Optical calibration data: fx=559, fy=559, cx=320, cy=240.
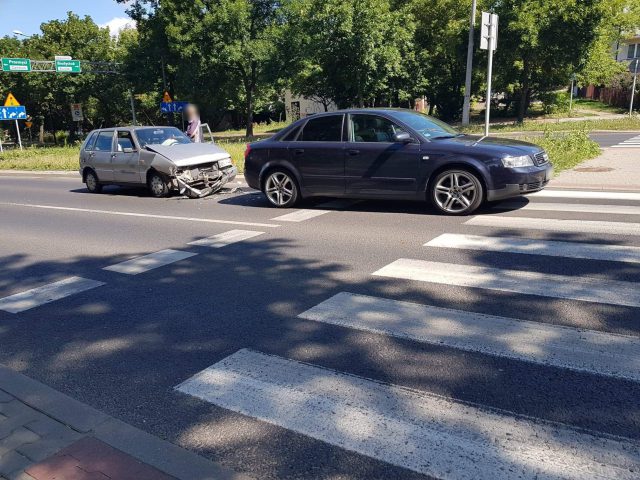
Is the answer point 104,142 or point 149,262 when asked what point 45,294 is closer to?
point 149,262

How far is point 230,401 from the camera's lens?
11.6 feet

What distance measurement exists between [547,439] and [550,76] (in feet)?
109

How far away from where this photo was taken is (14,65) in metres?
31.7

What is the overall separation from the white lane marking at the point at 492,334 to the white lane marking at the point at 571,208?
4.75 metres

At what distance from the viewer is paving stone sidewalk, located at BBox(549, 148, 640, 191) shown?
34.2 ft

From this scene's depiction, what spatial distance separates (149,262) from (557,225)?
17.8ft

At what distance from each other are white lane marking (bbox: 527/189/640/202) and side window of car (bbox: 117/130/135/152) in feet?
29.7

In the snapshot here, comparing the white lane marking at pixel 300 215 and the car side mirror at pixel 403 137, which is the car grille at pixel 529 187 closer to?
the car side mirror at pixel 403 137

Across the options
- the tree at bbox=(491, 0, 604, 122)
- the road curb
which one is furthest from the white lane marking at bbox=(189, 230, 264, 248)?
the tree at bbox=(491, 0, 604, 122)

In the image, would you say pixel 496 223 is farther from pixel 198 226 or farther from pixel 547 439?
pixel 547 439

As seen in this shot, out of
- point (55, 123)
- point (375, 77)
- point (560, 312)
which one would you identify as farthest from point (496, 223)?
point (55, 123)

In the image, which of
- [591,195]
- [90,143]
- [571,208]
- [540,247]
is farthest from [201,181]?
[540,247]

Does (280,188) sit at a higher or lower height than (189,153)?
lower

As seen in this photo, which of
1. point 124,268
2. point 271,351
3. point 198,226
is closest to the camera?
point 271,351
